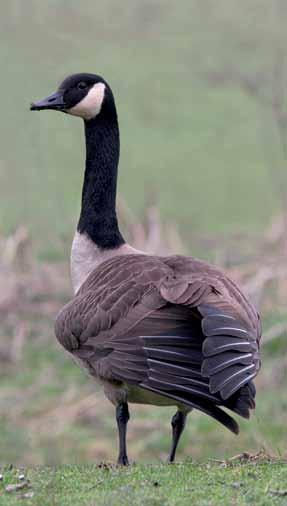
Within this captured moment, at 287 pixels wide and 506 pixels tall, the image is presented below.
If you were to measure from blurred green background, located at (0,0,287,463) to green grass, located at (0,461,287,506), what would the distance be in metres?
4.37

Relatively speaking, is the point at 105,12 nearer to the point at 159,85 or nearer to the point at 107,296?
the point at 159,85

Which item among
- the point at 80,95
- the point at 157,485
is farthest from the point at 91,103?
the point at 157,485

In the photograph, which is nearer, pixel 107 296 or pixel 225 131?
pixel 107 296

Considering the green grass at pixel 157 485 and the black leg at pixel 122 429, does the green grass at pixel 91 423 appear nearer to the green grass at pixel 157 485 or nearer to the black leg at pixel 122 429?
the black leg at pixel 122 429

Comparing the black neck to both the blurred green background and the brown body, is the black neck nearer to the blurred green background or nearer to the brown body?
the brown body

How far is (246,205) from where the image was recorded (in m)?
20.0

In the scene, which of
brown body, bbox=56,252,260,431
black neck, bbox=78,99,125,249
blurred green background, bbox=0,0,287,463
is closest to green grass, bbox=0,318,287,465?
blurred green background, bbox=0,0,287,463

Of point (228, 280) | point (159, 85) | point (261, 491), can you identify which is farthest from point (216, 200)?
point (261, 491)

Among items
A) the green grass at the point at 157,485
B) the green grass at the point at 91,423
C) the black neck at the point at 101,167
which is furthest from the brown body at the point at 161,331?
the green grass at the point at 91,423

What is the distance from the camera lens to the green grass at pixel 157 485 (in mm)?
5949

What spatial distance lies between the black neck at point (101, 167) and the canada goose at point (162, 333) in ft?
1.34

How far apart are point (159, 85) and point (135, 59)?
125cm

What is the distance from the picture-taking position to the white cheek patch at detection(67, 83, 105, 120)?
8.84m

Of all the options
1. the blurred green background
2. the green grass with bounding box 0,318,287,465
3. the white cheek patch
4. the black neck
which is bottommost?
the green grass with bounding box 0,318,287,465
